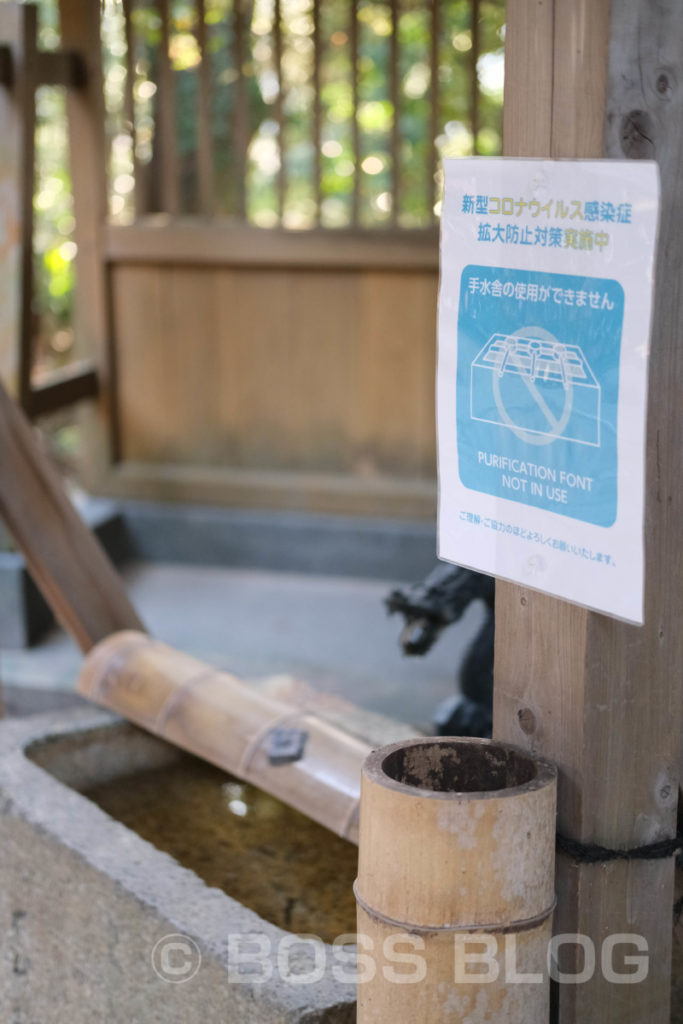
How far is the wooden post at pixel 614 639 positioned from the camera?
1.42 metres

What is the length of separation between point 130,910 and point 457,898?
94 centimetres

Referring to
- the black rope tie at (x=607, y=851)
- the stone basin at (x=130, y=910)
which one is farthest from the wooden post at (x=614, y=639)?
the stone basin at (x=130, y=910)

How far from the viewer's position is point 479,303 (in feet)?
5.09

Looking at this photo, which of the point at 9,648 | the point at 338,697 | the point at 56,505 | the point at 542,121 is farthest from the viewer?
the point at 9,648

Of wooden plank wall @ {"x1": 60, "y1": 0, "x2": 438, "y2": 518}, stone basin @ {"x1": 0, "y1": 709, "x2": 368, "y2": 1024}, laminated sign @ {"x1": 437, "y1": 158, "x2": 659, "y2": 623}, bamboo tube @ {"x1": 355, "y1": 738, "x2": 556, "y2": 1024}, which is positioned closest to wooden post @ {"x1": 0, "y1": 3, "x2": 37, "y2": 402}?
wooden plank wall @ {"x1": 60, "y1": 0, "x2": 438, "y2": 518}

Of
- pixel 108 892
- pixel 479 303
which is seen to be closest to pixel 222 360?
pixel 108 892

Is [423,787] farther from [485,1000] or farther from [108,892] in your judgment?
[108,892]

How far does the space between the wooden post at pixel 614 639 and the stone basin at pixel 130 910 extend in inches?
19.6

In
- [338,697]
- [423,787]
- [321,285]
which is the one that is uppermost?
[321,285]

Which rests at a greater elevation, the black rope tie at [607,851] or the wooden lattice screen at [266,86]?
the wooden lattice screen at [266,86]

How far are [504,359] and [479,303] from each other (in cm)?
8

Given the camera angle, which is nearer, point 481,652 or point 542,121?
point 542,121
